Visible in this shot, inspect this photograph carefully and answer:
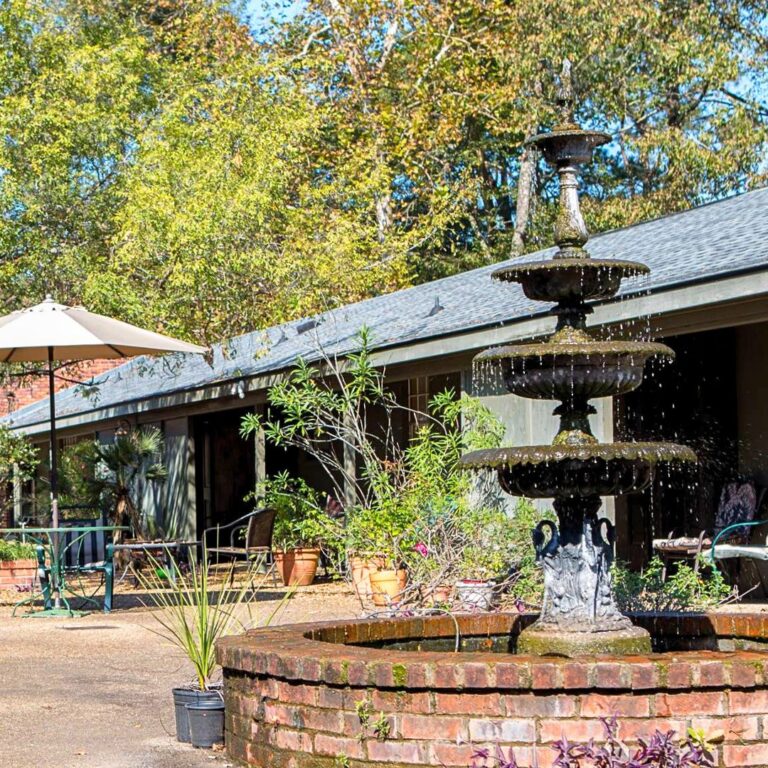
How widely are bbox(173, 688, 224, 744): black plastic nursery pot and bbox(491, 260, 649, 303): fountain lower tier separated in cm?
224

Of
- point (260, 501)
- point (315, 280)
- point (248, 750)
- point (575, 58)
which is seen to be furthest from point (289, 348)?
point (248, 750)

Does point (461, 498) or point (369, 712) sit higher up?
point (461, 498)

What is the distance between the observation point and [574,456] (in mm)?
5438

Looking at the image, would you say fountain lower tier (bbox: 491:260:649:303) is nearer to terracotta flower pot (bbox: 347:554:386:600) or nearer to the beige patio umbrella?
terracotta flower pot (bbox: 347:554:386:600)

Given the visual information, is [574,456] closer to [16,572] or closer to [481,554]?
[481,554]

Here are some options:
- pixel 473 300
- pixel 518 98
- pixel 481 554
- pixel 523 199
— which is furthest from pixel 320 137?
pixel 481 554

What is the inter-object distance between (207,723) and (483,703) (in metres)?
1.59

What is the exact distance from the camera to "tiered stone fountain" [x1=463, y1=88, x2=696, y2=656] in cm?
559

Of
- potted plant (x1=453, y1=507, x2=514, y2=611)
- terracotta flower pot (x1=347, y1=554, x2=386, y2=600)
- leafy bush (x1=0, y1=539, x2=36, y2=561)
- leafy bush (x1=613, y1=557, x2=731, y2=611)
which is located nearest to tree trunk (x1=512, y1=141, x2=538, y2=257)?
leafy bush (x1=0, y1=539, x2=36, y2=561)

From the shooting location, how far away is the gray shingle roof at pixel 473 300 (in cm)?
1034

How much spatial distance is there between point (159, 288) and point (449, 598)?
822 centimetres

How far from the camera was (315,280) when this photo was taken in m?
17.1

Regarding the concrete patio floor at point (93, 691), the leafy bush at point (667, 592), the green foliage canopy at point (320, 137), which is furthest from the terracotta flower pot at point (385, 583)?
the green foliage canopy at point (320, 137)

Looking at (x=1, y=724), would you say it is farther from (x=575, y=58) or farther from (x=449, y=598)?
(x=575, y=58)
